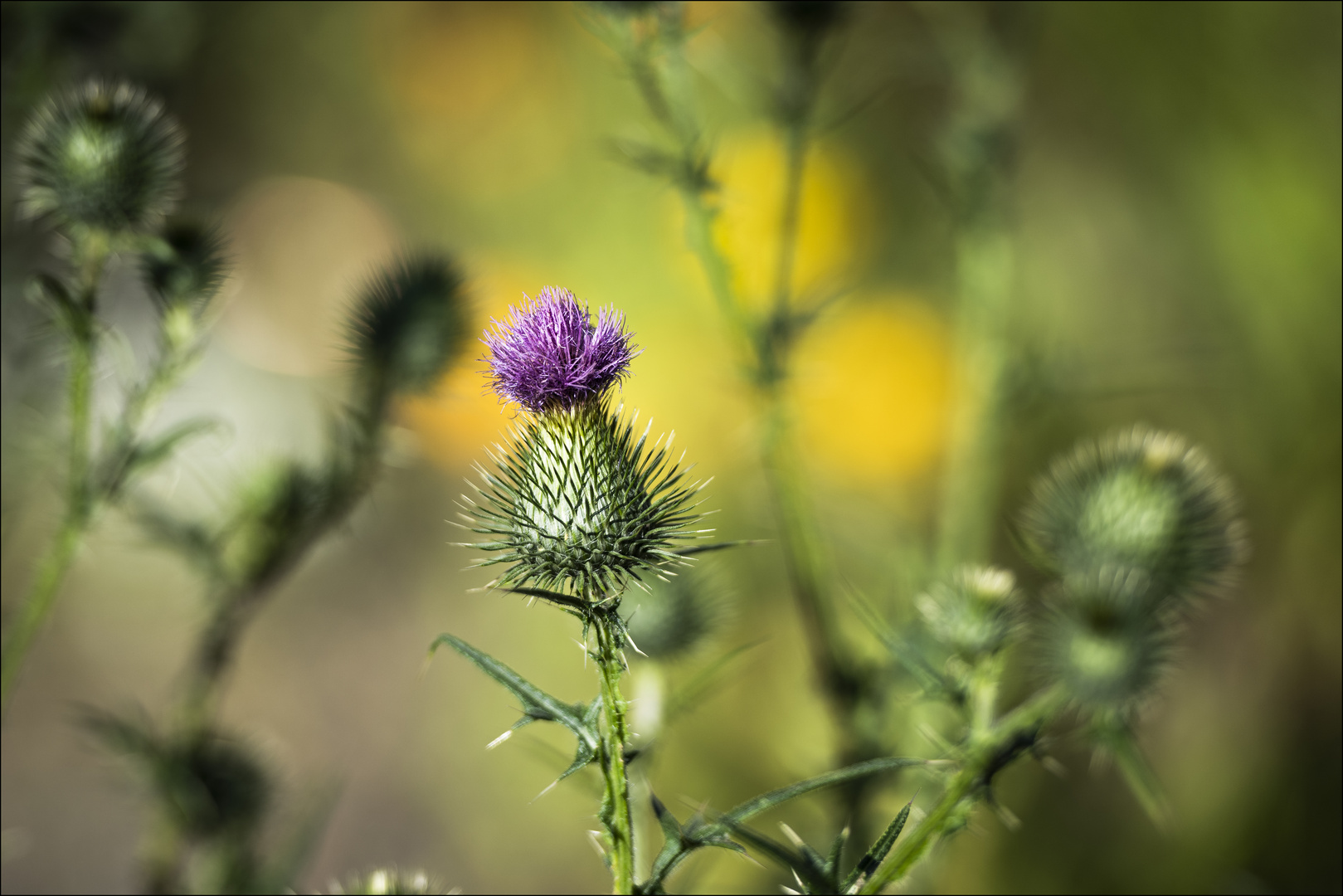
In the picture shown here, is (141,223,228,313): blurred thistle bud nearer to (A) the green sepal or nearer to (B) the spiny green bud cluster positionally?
(A) the green sepal

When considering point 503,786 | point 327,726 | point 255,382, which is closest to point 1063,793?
point 503,786

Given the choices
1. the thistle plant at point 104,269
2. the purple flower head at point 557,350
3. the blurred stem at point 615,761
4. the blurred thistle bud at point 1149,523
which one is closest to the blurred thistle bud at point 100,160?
the thistle plant at point 104,269

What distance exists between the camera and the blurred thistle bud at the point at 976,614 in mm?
1392

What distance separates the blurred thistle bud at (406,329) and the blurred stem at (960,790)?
1.47 m

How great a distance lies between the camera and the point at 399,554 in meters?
5.14

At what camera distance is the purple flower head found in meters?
1.11

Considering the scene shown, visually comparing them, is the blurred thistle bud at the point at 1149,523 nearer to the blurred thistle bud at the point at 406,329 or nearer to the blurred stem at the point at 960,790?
the blurred stem at the point at 960,790

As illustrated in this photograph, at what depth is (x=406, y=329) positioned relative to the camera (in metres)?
2.05

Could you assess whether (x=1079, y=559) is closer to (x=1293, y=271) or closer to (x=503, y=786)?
(x=1293, y=271)

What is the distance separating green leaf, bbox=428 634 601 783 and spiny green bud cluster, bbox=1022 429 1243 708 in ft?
2.94

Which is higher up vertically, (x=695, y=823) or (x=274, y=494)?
(x=274, y=494)

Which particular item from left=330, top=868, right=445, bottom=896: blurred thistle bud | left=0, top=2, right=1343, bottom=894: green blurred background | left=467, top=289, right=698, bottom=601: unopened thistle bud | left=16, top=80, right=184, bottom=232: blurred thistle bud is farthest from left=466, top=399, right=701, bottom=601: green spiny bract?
left=16, top=80, right=184, bottom=232: blurred thistle bud

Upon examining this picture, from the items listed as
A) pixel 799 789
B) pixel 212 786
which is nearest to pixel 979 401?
pixel 799 789

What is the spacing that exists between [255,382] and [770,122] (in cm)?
398
